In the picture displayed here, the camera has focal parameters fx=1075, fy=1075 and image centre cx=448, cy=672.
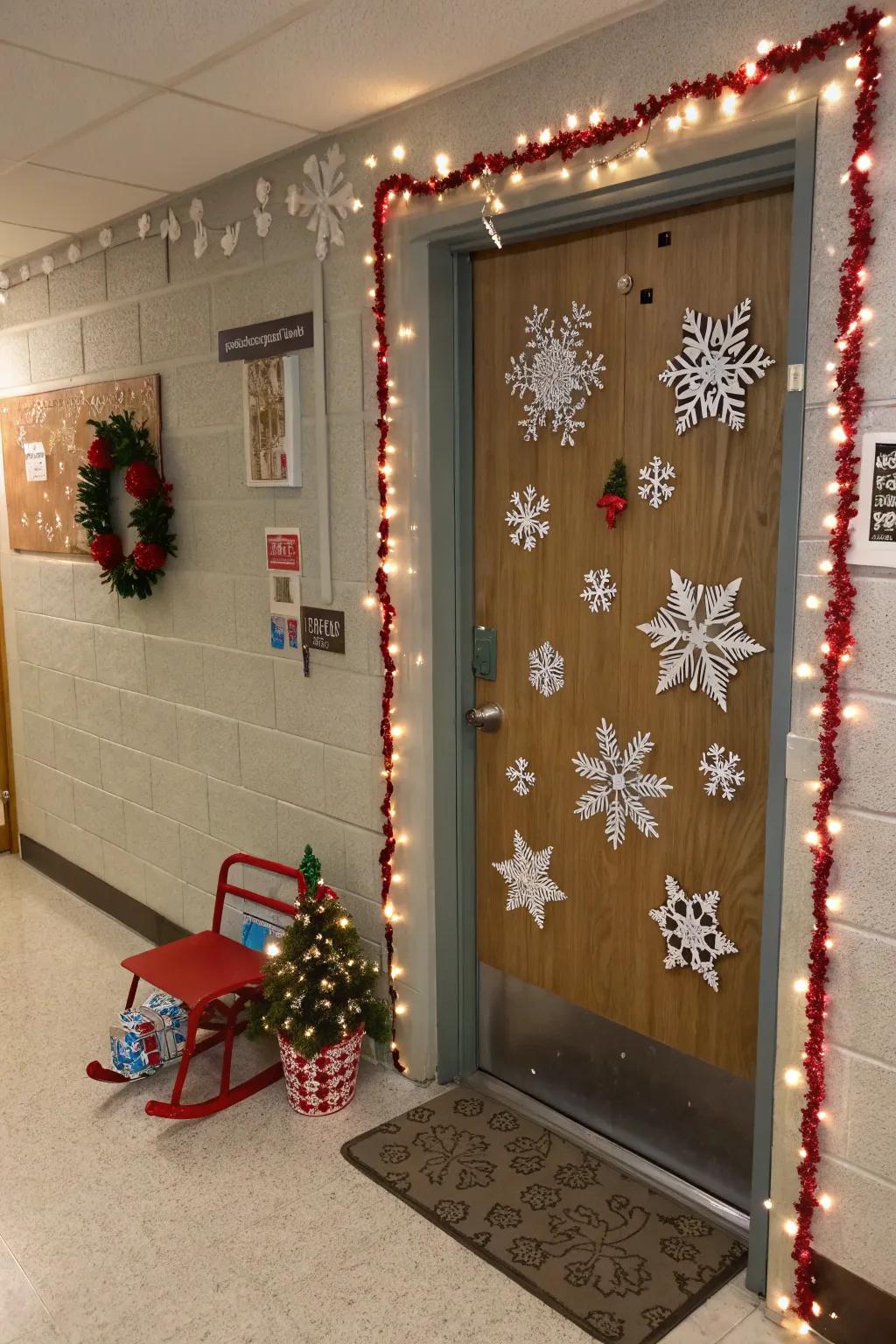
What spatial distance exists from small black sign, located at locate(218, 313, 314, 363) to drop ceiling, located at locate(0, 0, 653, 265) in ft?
1.46

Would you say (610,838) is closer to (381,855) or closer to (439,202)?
(381,855)

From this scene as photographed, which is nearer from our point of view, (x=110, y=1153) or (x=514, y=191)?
(x=514, y=191)

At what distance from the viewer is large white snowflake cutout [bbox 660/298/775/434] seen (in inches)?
85.8

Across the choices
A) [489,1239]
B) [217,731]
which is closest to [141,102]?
[217,731]

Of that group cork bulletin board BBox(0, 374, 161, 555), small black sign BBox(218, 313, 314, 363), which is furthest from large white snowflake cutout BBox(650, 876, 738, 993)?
cork bulletin board BBox(0, 374, 161, 555)

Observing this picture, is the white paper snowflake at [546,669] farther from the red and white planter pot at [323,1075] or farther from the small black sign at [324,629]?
the red and white planter pot at [323,1075]

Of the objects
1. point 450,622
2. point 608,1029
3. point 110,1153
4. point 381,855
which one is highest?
point 450,622

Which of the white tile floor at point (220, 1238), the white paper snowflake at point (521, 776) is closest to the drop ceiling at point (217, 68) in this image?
the white paper snowflake at point (521, 776)

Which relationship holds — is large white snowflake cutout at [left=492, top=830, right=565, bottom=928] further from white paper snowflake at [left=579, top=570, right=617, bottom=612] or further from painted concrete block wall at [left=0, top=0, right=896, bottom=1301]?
white paper snowflake at [left=579, top=570, right=617, bottom=612]

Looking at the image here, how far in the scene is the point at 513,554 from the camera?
8.98 feet

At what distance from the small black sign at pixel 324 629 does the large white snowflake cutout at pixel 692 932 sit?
1157mm

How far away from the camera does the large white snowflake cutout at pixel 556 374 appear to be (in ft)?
8.17

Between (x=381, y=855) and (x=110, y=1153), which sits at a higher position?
(x=381, y=855)

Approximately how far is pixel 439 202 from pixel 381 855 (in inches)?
66.9
